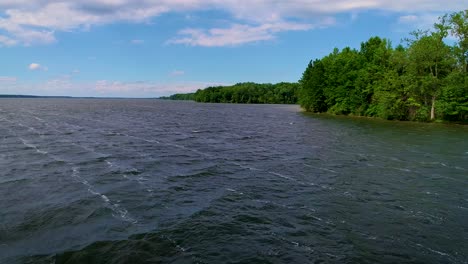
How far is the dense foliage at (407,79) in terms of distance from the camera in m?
51.6

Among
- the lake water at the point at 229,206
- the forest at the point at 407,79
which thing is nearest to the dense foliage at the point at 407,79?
the forest at the point at 407,79

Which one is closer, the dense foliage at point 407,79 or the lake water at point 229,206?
the lake water at point 229,206

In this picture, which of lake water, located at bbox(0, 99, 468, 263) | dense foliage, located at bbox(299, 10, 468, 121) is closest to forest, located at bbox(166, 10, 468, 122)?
dense foliage, located at bbox(299, 10, 468, 121)

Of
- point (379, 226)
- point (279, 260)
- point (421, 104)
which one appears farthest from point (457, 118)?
point (279, 260)

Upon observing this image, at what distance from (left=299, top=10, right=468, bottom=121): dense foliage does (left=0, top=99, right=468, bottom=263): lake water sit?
105 feet

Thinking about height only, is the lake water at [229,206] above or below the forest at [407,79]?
below

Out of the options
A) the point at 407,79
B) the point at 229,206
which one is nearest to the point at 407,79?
the point at 407,79

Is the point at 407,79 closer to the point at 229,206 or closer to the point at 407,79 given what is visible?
the point at 407,79

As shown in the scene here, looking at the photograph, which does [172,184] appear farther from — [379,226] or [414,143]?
[414,143]

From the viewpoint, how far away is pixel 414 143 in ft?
102

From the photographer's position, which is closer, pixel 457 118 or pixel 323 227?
pixel 323 227

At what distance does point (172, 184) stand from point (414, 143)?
24548mm

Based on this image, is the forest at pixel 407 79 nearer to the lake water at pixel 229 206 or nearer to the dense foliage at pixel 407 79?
the dense foliage at pixel 407 79

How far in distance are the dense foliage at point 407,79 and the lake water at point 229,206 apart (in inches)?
1261
